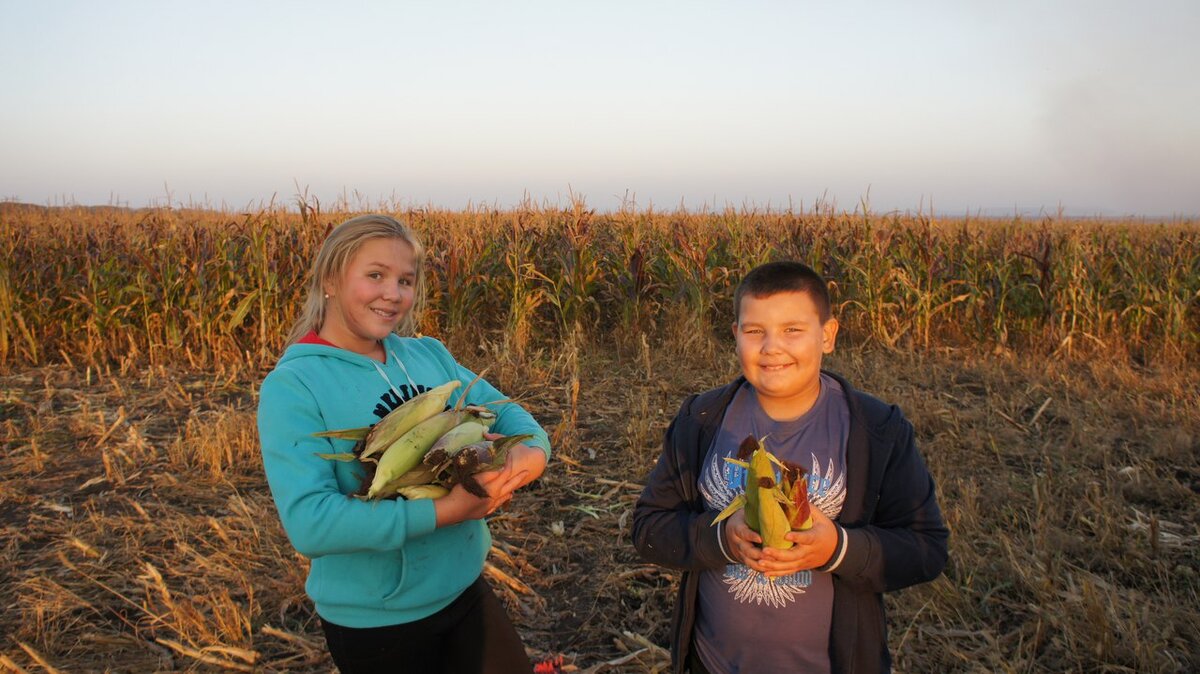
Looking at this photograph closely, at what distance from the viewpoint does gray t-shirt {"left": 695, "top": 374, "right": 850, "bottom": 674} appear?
1671 mm

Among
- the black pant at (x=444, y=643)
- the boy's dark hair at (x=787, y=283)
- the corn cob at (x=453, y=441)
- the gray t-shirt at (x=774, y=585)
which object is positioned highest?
the boy's dark hair at (x=787, y=283)

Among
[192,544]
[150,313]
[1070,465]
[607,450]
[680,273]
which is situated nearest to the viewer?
[192,544]

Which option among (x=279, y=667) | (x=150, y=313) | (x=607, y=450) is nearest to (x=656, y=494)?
(x=279, y=667)

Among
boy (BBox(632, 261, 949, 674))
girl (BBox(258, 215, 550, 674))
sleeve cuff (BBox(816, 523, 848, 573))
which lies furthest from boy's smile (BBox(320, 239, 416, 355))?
sleeve cuff (BBox(816, 523, 848, 573))

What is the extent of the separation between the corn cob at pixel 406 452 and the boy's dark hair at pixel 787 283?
2.49ft

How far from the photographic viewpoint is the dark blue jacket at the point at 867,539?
5.31 ft

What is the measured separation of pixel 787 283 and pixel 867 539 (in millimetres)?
614

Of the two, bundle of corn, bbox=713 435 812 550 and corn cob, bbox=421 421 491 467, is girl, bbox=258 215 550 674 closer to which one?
corn cob, bbox=421 421 491 467

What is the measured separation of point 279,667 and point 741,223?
7758 millimetres

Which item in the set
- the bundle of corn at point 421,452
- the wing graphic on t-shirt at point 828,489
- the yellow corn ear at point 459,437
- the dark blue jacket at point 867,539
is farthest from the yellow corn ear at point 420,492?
the wing graphic on t-shirt at point 828,489

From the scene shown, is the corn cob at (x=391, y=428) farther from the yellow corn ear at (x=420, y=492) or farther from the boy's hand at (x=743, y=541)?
the boy's hand at (x=743, y=541)

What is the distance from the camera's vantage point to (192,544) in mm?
3738

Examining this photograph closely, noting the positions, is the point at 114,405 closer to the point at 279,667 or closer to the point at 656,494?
the point at 279,667

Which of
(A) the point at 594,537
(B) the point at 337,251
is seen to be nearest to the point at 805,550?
(B) the point at 337,251
